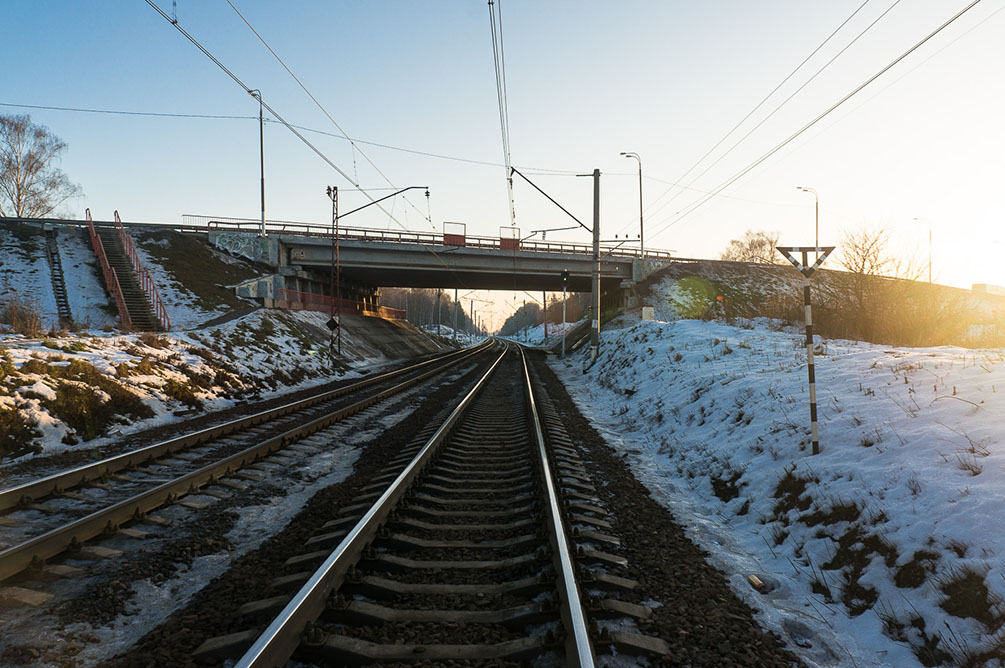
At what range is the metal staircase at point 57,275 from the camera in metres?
24.2

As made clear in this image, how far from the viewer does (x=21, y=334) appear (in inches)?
494

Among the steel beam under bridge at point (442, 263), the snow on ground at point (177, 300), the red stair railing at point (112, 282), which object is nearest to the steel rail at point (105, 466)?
the red stair railing at point (112, 282)

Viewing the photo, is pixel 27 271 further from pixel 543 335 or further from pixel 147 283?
pixel 543 335

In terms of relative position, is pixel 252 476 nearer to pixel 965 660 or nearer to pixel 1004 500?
pixel 965 660

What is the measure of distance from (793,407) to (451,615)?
21.2ft

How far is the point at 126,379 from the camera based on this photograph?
38.9 feet

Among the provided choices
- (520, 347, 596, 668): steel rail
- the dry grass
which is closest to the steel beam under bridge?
the dry grass

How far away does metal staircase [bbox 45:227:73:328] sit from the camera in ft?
79.3

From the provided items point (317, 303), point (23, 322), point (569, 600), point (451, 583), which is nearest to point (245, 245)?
point (317, 303)

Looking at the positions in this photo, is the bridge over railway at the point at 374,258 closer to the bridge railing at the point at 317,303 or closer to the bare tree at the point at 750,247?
the bridge railing at the point at 317,303

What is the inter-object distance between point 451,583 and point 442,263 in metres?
36.4

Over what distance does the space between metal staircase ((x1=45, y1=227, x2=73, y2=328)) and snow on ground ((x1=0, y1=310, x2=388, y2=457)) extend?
8678 mm

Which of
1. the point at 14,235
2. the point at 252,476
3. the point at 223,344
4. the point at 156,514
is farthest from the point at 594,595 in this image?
the point at 14,235

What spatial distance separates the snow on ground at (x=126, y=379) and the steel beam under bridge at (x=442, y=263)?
56.3 ft
